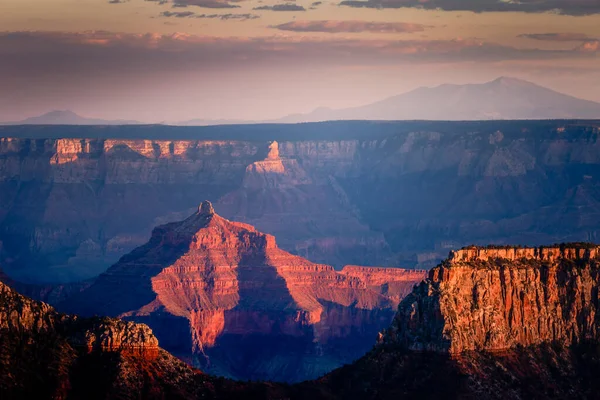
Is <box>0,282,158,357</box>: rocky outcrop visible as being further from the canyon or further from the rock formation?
the rock formation

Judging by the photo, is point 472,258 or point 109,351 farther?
point 472,258

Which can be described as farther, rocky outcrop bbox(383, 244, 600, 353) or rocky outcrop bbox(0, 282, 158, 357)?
rocky outcrop bbox(383, 244, 600, 353)

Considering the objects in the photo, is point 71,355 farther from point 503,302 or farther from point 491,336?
point 503,302

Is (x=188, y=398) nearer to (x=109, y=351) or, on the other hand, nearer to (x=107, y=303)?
(x=109, y=351)

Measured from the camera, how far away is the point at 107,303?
197 meters

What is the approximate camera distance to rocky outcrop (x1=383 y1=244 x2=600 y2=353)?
390ft

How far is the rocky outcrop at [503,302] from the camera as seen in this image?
119m

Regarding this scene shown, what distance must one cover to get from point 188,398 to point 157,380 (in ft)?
5.96

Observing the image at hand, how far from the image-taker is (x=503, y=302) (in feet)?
403

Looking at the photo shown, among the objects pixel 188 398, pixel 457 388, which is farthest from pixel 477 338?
pixel 188 398

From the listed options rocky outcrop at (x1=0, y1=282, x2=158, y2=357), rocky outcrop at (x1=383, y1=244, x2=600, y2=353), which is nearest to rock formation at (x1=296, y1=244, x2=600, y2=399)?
rocky outcrop at (x1=383, y1=244, x2=600, y2=353)

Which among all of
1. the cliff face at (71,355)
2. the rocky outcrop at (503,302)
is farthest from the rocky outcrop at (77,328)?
the rocky outcrop at (503,302)

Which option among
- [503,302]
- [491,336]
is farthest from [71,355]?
[503,302]

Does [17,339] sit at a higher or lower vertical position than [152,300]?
higher
